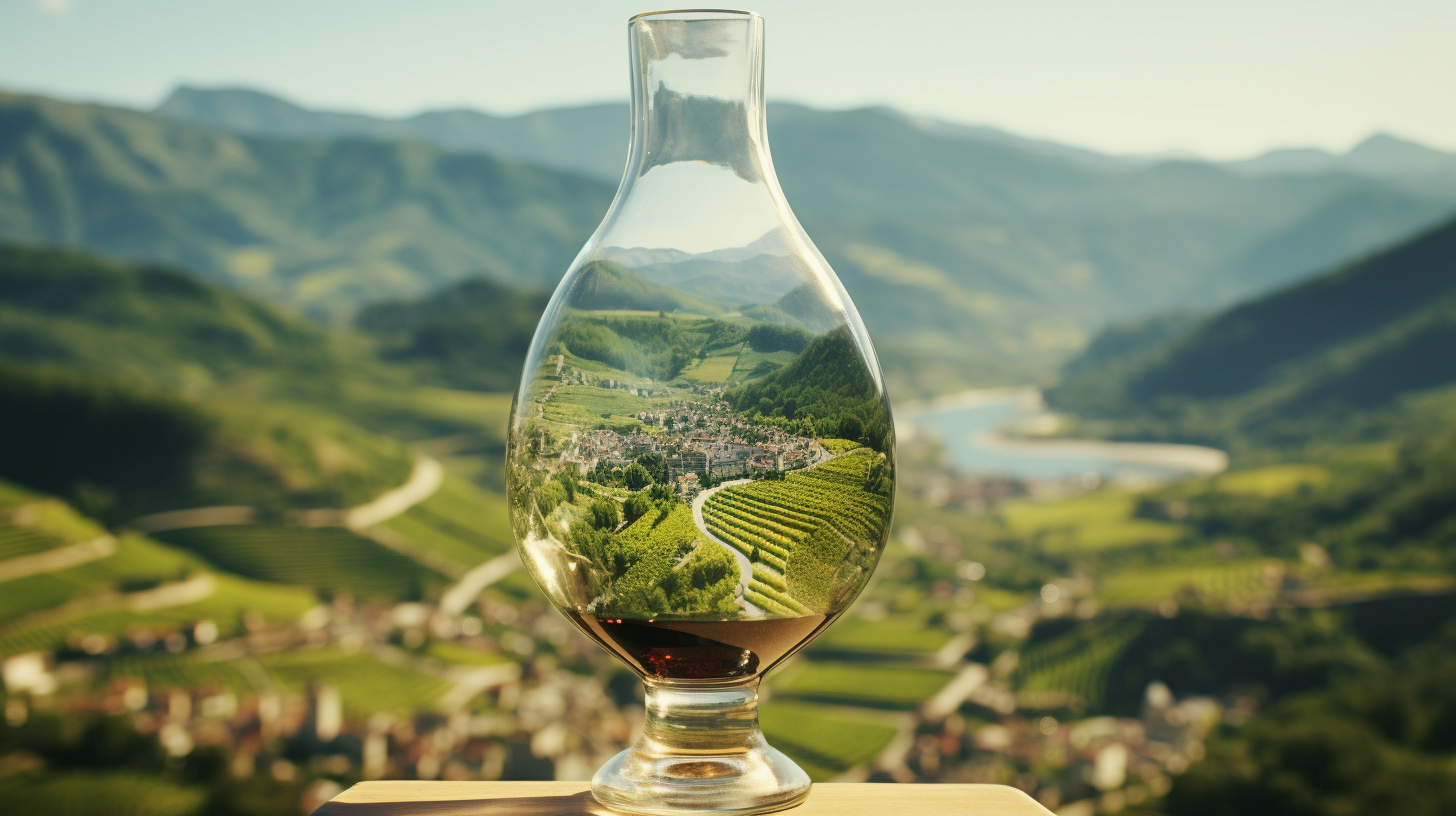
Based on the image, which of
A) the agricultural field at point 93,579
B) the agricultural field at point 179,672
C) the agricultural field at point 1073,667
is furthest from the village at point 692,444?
the agricultural field at point 93,579

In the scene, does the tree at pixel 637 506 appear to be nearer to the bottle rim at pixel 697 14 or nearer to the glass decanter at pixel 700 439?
the glass decanter at pixel 700 439

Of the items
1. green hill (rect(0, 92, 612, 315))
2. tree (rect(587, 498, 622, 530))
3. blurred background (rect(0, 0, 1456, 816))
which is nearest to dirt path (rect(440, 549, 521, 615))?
blurred background (rect(0, 0, 1456, 816))

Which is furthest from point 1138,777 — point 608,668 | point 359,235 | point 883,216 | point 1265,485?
point 883,216

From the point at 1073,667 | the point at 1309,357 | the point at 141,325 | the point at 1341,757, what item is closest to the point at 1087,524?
the point at 1073,667

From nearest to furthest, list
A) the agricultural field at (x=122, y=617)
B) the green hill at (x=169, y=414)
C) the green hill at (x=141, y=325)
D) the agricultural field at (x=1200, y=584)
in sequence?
the agricultural field at (x=122, y=617)
the agricultural field at (x=1200, y=584)
the green hill at (x=169, y=414)
the green hill at (x=141, y=325)

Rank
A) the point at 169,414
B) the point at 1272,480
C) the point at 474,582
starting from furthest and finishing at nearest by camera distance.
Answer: the point at 1272,480, the point at 169,414, the point at 474,582

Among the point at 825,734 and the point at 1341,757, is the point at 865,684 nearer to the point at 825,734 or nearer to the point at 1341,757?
the point at 825,734

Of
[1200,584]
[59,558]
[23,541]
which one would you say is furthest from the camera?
[1200,584]
